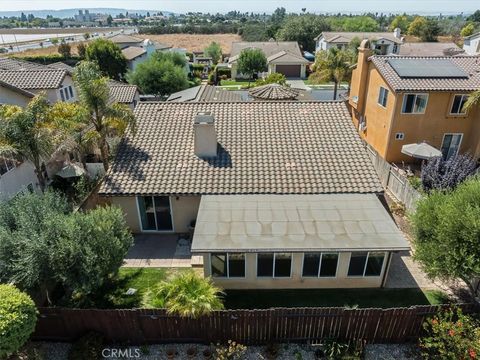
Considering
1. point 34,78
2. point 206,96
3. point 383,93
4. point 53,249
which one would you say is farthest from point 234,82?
point 53,249

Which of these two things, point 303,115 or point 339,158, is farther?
point 303,115

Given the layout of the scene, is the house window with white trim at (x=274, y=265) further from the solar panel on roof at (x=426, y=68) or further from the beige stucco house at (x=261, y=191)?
the solar panel on roof at (x=426, y=68)

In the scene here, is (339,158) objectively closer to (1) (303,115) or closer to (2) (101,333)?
(1) (303,115)

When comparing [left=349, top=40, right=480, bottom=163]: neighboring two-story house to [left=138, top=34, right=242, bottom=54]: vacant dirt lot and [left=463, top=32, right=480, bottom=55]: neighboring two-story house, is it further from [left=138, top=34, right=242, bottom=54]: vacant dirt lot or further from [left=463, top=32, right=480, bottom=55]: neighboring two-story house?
[left=138, top=34, right=242, bottom=54]: vacant dirt lot

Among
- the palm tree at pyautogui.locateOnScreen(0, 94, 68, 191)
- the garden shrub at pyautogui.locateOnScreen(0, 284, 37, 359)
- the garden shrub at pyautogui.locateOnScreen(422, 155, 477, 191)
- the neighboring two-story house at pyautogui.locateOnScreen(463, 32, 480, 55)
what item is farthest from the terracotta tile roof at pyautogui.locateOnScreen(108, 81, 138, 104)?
the neighboring two-story house at pyautogui.locateOnScreen(463, 32, 480, 55)

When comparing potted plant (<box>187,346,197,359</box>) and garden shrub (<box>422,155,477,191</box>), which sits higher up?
garden shrub (<box>422,155,477,191</box>)

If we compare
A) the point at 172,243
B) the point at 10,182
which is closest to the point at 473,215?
the point at 172,243
